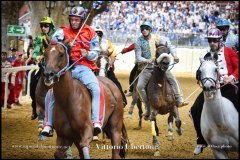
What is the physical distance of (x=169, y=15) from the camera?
4356 cm

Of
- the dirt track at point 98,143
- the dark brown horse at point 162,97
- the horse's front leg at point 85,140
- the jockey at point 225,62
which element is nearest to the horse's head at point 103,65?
the dark brown horse at point 162,97

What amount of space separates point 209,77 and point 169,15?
118 ft

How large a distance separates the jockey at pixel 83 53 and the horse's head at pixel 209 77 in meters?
1.66

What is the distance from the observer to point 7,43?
26.4 m

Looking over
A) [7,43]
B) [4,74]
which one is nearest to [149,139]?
[4,74]

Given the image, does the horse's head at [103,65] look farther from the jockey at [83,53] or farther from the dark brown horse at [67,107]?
the dark brown horse at [67,107]

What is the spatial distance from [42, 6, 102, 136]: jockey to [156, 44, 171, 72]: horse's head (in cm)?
296

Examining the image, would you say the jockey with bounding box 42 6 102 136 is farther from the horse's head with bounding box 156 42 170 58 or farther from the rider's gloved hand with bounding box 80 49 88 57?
the horse's head with bounding box 156 42 170 58

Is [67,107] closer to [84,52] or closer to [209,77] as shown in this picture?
[84,52]

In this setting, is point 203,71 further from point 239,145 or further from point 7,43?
point 7,43

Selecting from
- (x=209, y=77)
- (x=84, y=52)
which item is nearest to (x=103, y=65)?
(x=84, y=52)

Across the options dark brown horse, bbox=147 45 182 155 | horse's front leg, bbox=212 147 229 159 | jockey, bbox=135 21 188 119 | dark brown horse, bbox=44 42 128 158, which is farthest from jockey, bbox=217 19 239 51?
dark brown horse, bbox=44 42 128 158

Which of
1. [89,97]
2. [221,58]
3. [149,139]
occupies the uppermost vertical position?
[221,58]

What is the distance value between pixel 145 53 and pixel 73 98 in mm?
5571
